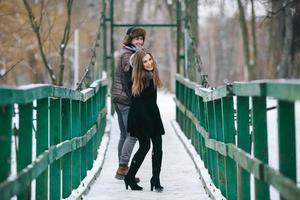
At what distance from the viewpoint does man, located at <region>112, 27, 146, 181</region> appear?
9359 mm

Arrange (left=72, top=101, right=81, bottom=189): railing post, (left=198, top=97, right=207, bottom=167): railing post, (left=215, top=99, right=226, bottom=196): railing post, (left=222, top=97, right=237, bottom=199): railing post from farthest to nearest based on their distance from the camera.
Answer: (left=198, top=97, right=207, bottom=167): railing post, (left=72, top=101, right=81, bottom=189): railing post, (left=215, top=99, right=226, bottom=196): railing post, (left=222, top=97, right=237, bottom=199): railing post

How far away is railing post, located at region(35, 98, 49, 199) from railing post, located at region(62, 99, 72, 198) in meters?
1.35

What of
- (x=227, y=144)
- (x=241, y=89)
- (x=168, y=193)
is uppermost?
(x=241, y=89)

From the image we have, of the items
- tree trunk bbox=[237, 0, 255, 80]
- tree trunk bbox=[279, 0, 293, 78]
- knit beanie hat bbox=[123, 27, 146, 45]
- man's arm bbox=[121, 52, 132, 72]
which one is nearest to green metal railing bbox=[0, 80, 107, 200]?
man's arm bbox=[121, 52, 132, 72]

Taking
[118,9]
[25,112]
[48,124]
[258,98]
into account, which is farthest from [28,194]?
[118,9]

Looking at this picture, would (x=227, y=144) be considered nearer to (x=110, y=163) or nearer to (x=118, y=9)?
(x=110, y=163)

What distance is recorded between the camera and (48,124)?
22.3 feet

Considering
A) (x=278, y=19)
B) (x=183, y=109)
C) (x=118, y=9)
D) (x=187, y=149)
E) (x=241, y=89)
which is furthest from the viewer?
(x=118, y=9)

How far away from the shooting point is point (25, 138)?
5734 millimetres

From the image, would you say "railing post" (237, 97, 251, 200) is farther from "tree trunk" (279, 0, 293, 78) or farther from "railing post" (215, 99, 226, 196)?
"tree trunk" (279, 0, 293, 78)

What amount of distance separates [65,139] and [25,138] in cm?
218

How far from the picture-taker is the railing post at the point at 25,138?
5598 millimetres

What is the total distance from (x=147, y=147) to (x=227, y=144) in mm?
1631

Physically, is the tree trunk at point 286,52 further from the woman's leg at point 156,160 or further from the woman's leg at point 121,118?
the woman's leg at point 156,160
